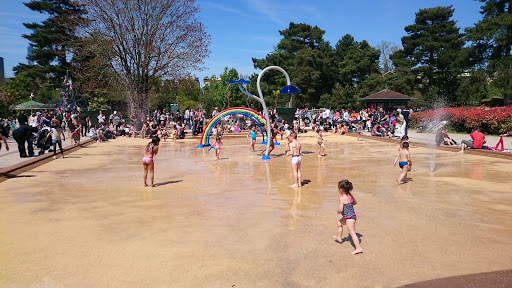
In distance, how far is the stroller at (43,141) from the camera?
18.2 m

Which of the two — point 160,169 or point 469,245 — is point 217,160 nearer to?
point 160,169

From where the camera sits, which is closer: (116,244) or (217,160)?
(116,244)

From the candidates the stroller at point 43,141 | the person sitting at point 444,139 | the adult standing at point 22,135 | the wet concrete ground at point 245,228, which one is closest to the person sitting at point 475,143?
the person sitting at point 444,139

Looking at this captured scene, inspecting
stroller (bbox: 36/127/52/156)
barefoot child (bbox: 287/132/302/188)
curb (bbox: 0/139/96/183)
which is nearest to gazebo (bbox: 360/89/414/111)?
stroller (bbox: 36/127/52/156)

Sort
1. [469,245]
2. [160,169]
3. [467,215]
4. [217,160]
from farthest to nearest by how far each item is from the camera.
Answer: [217,160] < [160,169] < [467,215] < [469,245]

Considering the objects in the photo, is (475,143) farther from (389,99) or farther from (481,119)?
(389,99)

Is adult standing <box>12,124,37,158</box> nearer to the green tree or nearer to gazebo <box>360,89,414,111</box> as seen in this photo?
gazebo <box>360,89,414,111</box>

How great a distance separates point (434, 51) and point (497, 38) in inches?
706

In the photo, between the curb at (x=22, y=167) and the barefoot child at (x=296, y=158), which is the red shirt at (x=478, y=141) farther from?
the curb at (x=22, y=167)

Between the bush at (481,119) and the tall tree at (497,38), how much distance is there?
8572 millimetres

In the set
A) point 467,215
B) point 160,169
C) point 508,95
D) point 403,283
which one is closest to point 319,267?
point 403,283

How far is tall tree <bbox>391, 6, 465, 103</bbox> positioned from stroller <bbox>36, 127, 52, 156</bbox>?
147 feet

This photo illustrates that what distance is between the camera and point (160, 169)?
575 inches

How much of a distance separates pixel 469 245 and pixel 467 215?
195cm
